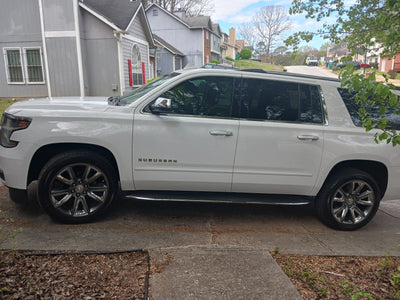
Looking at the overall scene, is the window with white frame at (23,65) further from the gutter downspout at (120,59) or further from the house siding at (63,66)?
the gutter downspout at (120,59)

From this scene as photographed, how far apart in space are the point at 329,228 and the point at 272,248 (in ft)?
3.83

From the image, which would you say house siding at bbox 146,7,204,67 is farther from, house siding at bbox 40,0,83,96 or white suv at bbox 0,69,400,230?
white suv at bbox 0,69,400,230

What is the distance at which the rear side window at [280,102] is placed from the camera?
3889mm

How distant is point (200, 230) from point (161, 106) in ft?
5.13

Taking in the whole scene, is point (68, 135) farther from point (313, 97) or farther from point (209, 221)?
point (313, 97)

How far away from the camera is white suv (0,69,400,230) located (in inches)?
143

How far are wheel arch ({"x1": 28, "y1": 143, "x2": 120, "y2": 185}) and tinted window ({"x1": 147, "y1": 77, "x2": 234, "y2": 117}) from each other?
99 cm

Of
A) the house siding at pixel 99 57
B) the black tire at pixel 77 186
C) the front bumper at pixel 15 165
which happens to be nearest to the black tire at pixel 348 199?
the black tire at pixel 77 186

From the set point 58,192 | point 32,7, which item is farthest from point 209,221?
point 32,7

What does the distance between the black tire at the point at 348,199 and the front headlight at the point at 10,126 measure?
368 centimetres

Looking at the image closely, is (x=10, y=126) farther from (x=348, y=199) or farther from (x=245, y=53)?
(x=245, y=53)

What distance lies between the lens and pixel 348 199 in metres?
4.11

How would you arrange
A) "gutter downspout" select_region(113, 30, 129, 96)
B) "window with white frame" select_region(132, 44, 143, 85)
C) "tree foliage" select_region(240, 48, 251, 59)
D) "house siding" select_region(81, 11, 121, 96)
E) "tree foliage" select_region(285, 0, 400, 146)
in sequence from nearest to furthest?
"tree foliage" select_region(285, 0, 400, 146) < "gutter downspout" select_region(113, 30, 129, 96) < "house siding" select_region(81, 11, 121, 96) < "window with white frame" select_region(132, 44, 143, 85) < "tree foliage" select_region(240, 48, 251, 59)

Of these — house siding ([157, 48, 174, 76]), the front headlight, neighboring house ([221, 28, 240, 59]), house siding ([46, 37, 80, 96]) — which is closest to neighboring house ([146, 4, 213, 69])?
house siding ([157, 48, 174, 76])
